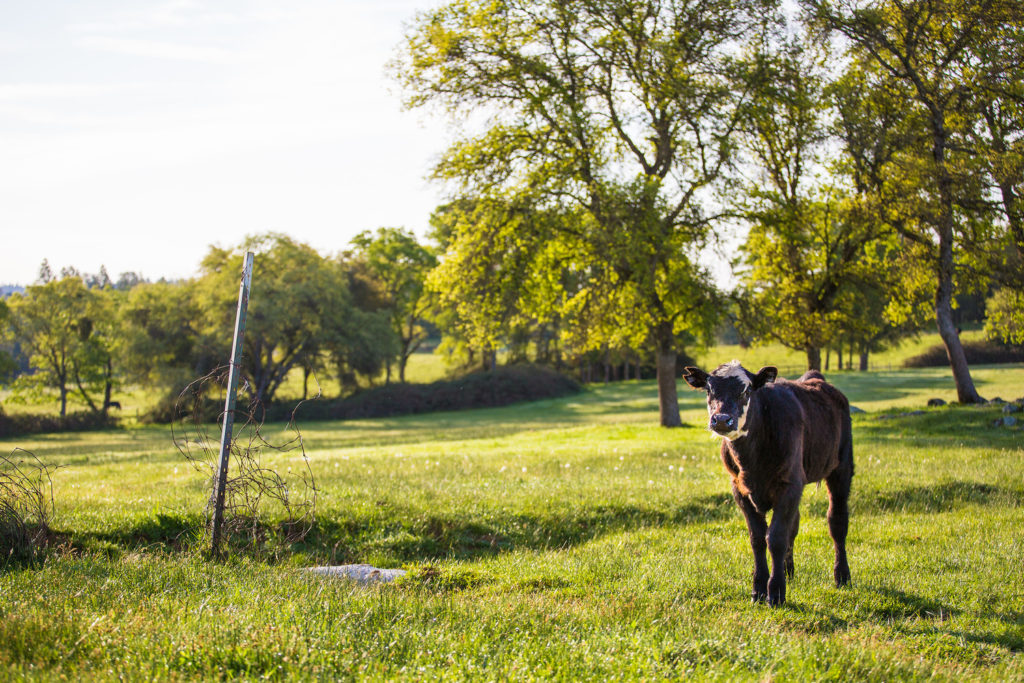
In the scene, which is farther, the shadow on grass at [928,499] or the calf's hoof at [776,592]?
the shadow on grass at [928,499]

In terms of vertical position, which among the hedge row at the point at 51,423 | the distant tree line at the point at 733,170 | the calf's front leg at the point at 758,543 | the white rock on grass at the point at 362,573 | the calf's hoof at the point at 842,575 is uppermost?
the distant tree line at the point at 733,170

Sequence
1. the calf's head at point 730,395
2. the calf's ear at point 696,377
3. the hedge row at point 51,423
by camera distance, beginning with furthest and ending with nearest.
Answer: the hedge row at point 51,423 → the calf's ear at point 696,377 → the calf's head at point 730,395

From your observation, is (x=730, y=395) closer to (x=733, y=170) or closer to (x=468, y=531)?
(x=468, y=531)

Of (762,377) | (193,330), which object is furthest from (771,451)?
(193,330)

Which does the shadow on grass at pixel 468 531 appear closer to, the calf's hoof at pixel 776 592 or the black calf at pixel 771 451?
the black calf at pixel 771 451

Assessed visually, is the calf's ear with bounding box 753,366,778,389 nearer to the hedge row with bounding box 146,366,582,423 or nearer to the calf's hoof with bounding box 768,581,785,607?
the calf's hoof with bounding box 768,581,785,607

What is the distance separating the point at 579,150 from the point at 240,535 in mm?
19267

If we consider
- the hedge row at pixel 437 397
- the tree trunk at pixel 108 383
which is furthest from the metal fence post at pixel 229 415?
the tree trunk at pixel 108 383

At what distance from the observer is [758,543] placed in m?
7.26

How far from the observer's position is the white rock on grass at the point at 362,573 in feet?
24.4

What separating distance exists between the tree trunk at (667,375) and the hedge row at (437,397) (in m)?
34.8

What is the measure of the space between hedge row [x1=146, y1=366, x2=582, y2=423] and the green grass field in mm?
44258

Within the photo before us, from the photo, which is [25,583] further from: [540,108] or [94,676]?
[540,108]

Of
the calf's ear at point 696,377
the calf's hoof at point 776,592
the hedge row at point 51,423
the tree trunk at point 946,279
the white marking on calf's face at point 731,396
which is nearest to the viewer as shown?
the white marking on calf's face at point 731,396
